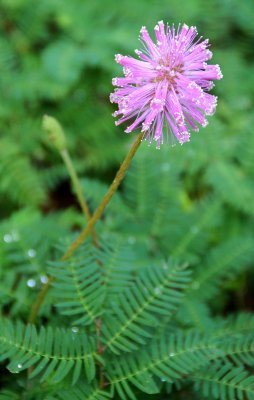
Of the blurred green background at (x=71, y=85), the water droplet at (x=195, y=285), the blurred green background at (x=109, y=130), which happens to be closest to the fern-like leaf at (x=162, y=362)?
the water droplet at (x=195, y=285)

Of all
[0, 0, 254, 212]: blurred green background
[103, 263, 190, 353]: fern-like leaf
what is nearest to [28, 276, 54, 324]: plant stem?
[103, 263, 190, 353]: fern-like leaf

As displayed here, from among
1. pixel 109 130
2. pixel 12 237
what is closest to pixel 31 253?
pixel 12 237

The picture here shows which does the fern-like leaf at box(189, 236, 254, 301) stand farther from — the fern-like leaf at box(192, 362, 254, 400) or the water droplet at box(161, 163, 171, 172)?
the fern-like leaf at box(192, 362, 254, 400)

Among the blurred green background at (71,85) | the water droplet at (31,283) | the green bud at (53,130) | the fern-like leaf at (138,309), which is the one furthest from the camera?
the blurred green background at (71,85)

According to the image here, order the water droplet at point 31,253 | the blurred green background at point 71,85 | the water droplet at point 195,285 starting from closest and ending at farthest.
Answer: the water droplet at point 31,253 → the water droplet at point 195,285 → the blurred green background at point 71,85

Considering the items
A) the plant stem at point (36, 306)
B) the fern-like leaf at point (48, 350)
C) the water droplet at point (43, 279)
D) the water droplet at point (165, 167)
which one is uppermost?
the water droplet at point (165, 167)

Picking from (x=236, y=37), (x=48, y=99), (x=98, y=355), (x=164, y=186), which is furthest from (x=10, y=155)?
(x=236, y=37)

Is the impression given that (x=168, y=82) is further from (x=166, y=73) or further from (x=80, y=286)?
Result: (x=80, y=286)

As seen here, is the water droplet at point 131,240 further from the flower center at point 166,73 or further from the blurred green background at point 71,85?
the flower center at point 166,73

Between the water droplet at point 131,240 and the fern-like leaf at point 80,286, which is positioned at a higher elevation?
the water droplet at point 131,240
